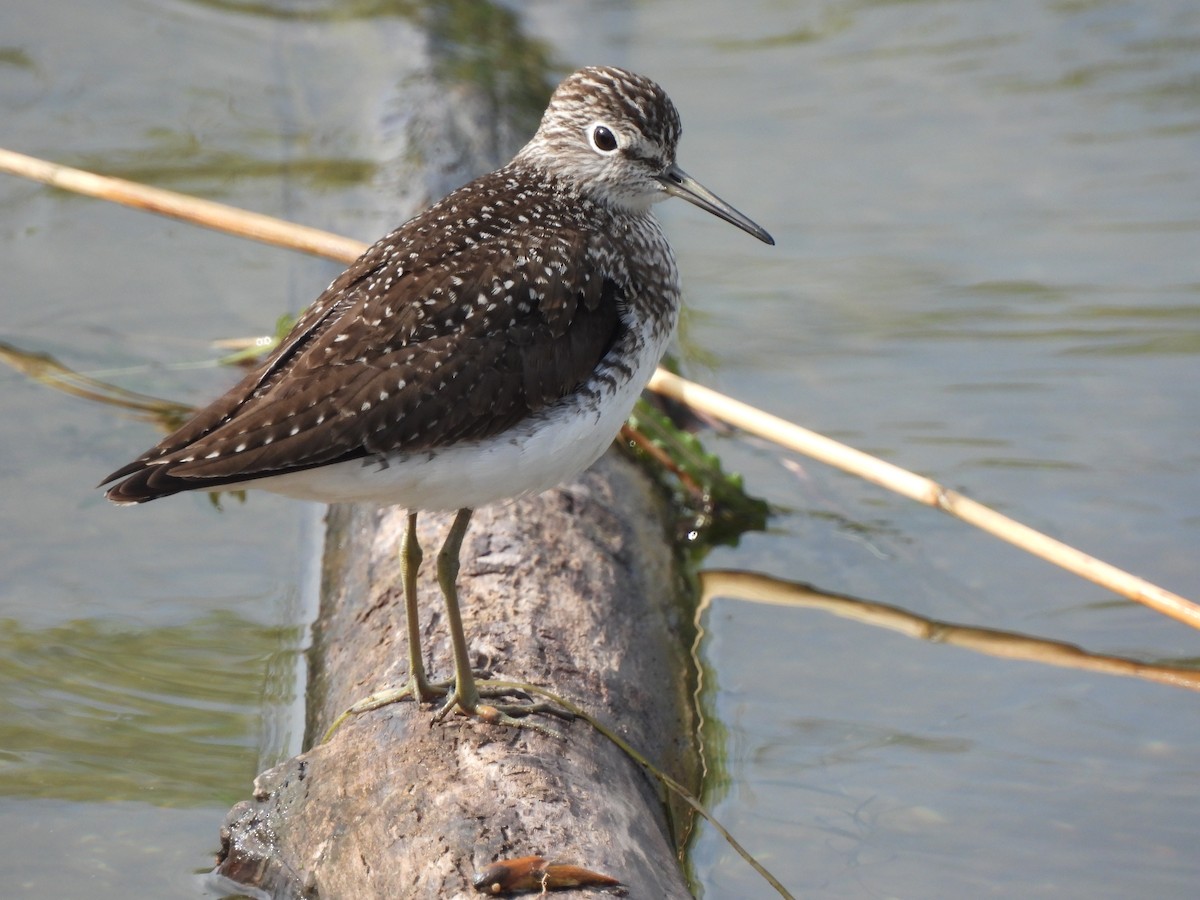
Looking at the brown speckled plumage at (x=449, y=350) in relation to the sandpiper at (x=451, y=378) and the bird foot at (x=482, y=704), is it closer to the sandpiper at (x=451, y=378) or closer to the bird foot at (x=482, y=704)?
the sandpiper at (x=451, y=378)

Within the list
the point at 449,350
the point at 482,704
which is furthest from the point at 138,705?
the point at 449,350

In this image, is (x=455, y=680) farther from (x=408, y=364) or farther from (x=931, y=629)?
(x=931, y=629)

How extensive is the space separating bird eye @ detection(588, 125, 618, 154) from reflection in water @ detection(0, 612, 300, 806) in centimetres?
271

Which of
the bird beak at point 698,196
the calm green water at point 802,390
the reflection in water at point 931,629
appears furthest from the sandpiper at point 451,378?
the reflection in water at point 931,629

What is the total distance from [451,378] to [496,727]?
125cm

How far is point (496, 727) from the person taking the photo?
17.0 ft

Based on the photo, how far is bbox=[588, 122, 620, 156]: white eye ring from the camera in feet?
20.8

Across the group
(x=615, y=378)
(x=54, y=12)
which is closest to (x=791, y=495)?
(x=615, y=378)

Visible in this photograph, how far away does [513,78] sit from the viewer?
11.2 m

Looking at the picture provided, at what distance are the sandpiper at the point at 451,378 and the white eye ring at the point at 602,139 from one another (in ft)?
1.21

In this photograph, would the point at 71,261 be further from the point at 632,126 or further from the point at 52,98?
the point at 632,126

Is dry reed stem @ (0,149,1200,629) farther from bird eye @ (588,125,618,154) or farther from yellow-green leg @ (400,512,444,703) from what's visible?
yellow-green leg @ (400,512,444,703)

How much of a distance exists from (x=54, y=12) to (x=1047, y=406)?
8.98 meters

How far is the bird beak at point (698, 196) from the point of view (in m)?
6.43
